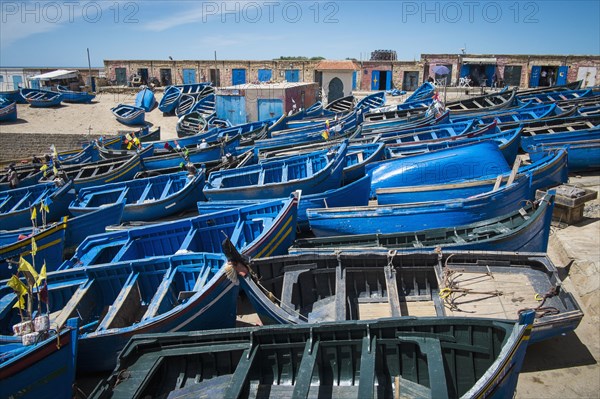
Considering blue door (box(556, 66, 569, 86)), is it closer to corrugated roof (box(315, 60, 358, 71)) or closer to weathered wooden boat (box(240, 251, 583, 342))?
corrugated roof (box(315, 60, 358, 71))

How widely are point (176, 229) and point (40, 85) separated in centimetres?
4899

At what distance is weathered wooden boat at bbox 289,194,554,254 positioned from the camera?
9.22m

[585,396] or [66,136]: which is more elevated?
[66,136]

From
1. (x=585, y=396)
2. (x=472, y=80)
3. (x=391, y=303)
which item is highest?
(x=472, y=80)

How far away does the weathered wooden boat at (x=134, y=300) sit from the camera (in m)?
7.43

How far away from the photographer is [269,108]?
2878cm

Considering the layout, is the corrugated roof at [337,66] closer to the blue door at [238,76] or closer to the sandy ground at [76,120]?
the blue door at [238,76]

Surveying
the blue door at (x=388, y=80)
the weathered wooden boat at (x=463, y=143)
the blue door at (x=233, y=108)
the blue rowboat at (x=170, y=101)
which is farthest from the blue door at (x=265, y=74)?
the weathered wooden boat at (x=463, y=143)

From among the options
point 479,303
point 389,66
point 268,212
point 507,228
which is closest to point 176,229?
point 268,212

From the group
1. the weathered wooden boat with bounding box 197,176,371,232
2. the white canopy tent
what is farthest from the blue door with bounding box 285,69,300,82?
the weathered wooden boat with bounding box 197,176,371,232

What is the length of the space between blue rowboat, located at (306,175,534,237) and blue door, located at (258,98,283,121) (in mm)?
17963

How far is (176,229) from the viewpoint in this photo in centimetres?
1069

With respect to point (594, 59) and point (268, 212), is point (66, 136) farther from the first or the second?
point (594, 59)

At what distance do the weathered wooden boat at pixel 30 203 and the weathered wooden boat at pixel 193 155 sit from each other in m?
4.84
